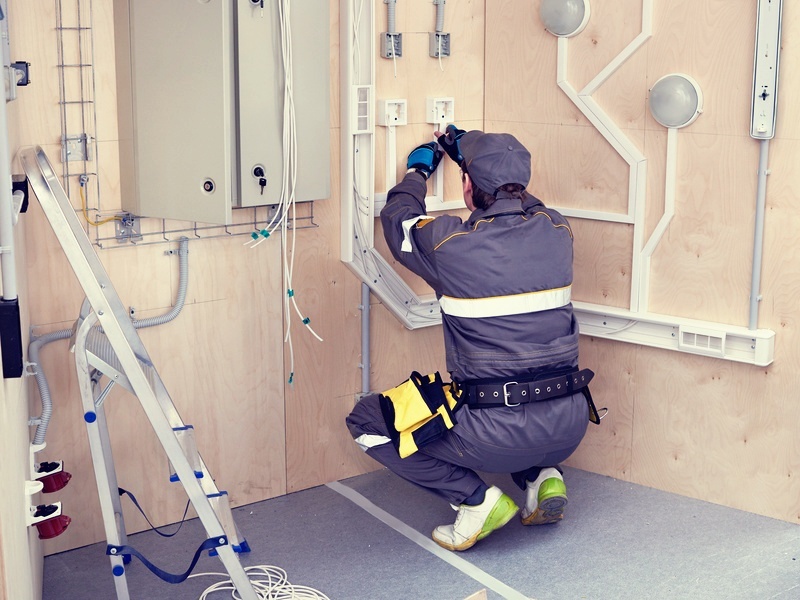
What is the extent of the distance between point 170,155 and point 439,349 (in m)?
1.57

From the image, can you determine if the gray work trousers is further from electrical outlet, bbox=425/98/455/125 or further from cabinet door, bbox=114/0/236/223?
electrical outlet, bbox=425/98/455/125

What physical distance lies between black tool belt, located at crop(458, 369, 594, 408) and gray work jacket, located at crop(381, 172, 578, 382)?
0.03 meters

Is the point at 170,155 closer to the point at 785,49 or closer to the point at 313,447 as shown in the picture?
the point at 313,447

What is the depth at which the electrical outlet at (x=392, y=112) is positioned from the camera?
12.9 ft

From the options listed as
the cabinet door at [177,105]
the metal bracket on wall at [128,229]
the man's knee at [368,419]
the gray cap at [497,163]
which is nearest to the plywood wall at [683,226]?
the gray cap at [497,163]

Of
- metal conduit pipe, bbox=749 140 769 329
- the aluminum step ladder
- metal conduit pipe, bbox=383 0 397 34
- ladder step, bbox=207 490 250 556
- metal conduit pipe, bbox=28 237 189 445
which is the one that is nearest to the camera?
the aluminum step ladder

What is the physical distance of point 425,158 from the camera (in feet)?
13.0

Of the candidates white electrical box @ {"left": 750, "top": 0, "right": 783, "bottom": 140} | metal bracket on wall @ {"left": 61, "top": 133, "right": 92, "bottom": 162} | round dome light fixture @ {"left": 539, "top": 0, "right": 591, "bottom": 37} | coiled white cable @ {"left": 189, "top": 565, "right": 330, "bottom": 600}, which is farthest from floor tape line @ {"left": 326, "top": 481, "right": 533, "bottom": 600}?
round dome light fixture @ {"left": 539, "top": 0, "right": 591, "bottom": 37}

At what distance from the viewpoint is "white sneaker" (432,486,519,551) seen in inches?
139

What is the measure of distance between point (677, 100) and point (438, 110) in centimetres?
95

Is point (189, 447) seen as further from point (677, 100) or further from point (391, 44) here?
point (677, 100)

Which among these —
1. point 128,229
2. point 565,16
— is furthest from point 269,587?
point 565,16

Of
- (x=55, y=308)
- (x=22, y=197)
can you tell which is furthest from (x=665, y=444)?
(x=22, y=197)

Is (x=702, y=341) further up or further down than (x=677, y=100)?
further down
